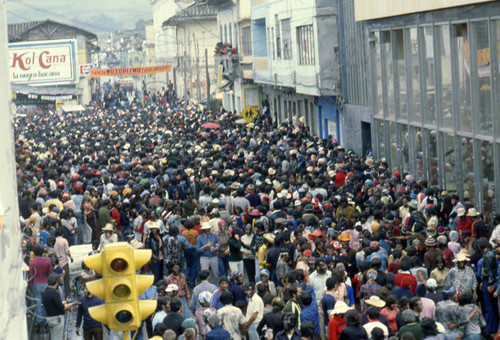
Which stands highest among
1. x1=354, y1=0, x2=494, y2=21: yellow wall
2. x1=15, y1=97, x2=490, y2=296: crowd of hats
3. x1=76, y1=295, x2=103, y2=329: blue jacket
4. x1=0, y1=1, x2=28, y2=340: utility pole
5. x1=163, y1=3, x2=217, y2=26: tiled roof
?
x1=163, y1=3, x2=217, y2=26: tiled roof

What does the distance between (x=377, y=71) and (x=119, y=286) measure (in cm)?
2222

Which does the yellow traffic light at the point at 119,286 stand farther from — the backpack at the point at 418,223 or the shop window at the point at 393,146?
the shop window at the point at 393,146

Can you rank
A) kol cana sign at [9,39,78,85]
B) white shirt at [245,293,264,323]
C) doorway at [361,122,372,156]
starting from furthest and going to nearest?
1. kol cana sign at [9,39,78,85]
2. doorway at [361,122,372,156]
3. white shirt at [245,293,264,323]

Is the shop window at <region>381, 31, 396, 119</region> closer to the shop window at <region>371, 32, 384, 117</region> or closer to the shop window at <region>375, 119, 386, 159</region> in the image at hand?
the shop window at <region>371, 32, 384, 117</region>

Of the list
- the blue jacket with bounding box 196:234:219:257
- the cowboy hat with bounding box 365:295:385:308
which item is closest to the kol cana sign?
the blue jacket with bounding box 196:234:219:257

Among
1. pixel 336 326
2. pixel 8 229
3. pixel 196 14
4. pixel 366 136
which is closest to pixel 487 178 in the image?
pixel 336 326

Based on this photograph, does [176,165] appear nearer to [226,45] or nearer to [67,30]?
[226,45]

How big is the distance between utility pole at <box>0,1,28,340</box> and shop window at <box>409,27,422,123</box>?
18688 mm

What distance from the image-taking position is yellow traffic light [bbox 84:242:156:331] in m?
8.42

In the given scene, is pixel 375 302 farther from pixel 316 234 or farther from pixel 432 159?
pixel 432 159

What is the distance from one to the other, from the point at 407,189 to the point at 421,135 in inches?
187

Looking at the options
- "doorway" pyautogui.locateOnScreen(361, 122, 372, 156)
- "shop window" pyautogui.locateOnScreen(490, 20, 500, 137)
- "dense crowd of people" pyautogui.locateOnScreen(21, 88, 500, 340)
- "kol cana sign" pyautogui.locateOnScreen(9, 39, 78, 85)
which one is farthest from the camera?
"kol cana sign" pyautogui.locateOnScreen(9, 39, 78, 85)

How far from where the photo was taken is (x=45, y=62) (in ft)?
256

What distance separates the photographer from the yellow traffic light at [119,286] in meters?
8.42
